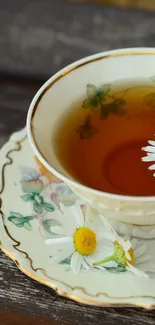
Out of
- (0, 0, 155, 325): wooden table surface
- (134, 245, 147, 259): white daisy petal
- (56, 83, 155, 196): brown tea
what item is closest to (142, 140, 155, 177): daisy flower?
(56, 83, 155, 196): brown tea

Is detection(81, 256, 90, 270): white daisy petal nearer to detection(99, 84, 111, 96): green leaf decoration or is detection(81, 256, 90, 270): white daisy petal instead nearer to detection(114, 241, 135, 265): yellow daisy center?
detection(114, 241, 135, 265): yellow daisy center

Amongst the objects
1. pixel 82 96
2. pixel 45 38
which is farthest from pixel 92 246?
pixel 45 38

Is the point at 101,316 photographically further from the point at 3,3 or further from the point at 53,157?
the point at 3,3

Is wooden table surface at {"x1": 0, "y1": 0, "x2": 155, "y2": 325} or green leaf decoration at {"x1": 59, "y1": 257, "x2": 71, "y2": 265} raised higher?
wooden table surface at {"x1": 0, "y1": 0, "x2": 155, "y2": 325}

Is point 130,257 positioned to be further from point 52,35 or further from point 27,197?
point 52,35

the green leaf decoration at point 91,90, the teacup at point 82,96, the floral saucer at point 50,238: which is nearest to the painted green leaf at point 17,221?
the floral saucer at point 50,238

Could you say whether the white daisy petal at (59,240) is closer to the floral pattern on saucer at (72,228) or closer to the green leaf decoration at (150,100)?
the floral pattern on saucer at (72,228)
